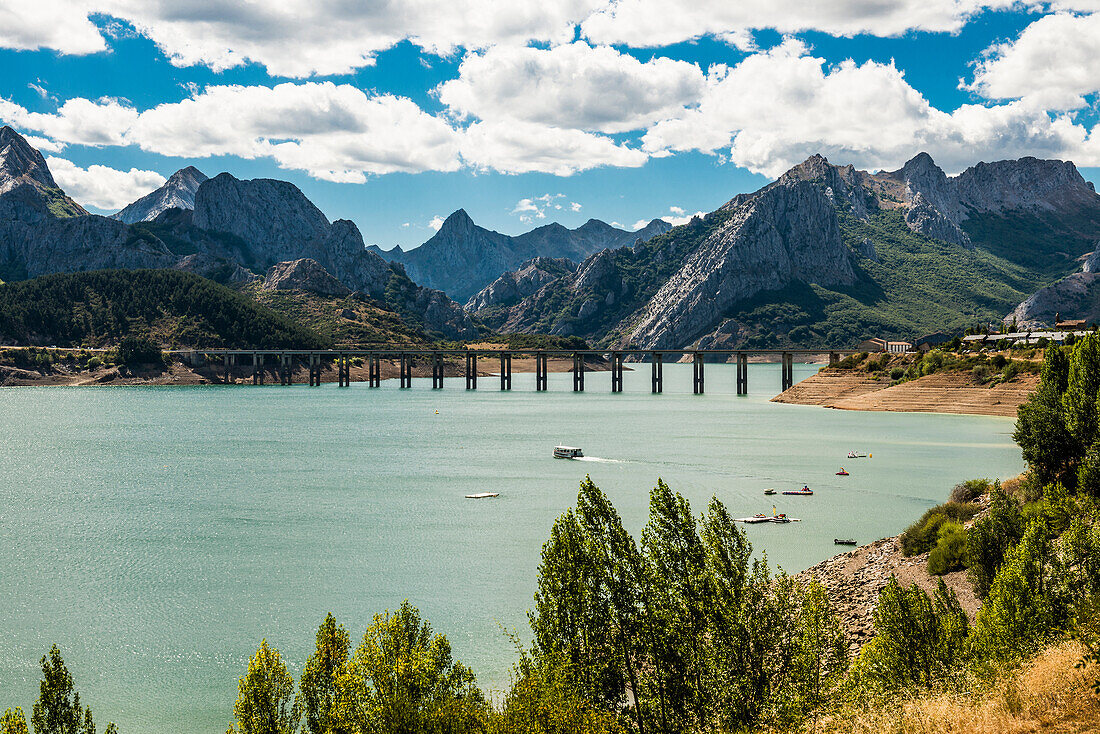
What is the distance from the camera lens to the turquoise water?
100.0 feet

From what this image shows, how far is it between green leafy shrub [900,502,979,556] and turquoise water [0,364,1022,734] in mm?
4535

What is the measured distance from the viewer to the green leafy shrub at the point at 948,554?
3222 centimetres

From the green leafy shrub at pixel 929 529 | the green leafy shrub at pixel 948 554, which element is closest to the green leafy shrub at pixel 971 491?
the green leafy shrub at pixel 929 529

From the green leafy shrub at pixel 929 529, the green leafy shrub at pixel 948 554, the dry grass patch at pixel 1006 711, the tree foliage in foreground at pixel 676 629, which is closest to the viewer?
the dry grass patch at pixel 1006 711

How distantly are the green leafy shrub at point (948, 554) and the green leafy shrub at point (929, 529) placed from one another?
2.43 metres

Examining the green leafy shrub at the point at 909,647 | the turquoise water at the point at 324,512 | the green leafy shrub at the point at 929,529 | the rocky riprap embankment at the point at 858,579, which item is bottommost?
the turquoise water at the point at 324,512

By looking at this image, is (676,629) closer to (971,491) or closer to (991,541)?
(991,541)

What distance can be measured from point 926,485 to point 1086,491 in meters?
27.1

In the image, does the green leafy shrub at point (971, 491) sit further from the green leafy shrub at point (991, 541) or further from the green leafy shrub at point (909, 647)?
the green leafy shrub at point (909, 647)

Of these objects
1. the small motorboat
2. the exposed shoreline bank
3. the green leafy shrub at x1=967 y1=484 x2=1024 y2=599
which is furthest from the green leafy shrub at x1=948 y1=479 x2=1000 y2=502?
the exposed shoreline bank

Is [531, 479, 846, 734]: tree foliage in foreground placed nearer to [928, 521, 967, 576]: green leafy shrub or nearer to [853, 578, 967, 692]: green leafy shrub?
[853, 578, 967, 692]: green leafy shrub

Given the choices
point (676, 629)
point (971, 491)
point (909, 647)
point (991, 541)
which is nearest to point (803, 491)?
point (971, 491)

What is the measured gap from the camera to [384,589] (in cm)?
3706

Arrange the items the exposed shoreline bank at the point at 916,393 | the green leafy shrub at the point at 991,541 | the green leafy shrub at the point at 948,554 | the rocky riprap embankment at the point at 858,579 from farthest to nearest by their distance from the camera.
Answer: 1. the exposed shoreline bank at the point at 916,393
2. the green leafy shrub at the point at 948,554
3. the green leafy shrub at the point at 991,541
4. the rocky riprap embankment at the point at 858,579
